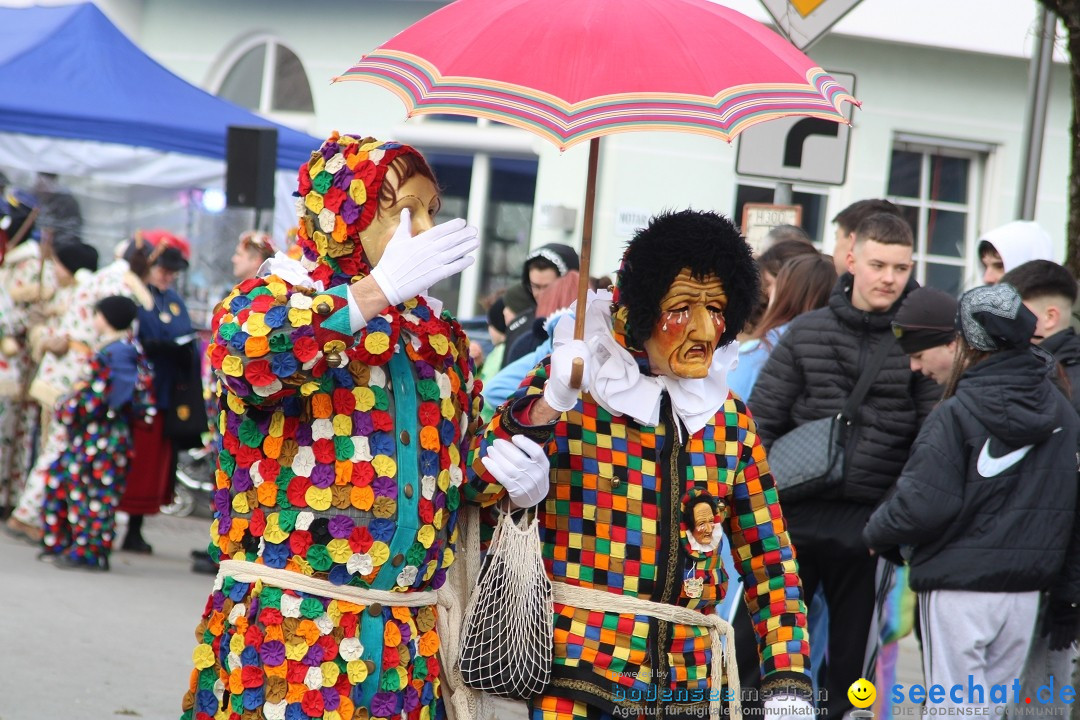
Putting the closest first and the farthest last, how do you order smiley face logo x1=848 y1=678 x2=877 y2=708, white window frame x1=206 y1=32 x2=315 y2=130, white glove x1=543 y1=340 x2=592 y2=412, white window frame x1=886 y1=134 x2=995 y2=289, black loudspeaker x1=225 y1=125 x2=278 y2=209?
white glove x1=543 y1=340 x2=592 y2=412
smiley face logo x1=848 y1=678 x2=877 y2=708
black loudspeaker x1=225 y1=125 x2=278 y2=209
white window frame x1=886 y1=134 x2=995 y2=289
white window frame x1=206 y1=32 x2=315 y2=130

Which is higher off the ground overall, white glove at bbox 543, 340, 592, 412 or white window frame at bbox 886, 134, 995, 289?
white window frame at bbox 886, 134, 995, 289

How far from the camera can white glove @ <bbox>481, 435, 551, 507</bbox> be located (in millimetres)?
2861

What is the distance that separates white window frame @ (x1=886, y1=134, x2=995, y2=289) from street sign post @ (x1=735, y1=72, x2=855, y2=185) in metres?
7.55

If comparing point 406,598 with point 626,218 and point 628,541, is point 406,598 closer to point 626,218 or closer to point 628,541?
point 628,541

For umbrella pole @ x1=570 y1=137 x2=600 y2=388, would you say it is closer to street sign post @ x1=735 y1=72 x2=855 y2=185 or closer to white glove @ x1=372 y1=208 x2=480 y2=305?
white glove @ x1=372 y1=208 x2=480 y2=305

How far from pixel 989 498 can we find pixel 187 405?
5771 millimetres

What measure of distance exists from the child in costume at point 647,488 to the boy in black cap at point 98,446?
5741mm

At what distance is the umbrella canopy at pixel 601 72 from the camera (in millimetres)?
2867

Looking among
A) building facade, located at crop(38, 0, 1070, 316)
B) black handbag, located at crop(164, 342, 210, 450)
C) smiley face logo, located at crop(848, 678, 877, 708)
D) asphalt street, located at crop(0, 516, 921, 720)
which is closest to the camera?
smiley face logo, located at crop(848, 678, 877, 708)

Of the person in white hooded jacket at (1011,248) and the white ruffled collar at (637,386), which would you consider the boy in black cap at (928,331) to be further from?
the white ruffled collar at (637,386)

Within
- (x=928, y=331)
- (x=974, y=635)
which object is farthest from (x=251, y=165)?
(x=974, y=635)

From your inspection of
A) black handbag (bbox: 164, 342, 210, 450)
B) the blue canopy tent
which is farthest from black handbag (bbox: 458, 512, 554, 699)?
the blue canopy tent

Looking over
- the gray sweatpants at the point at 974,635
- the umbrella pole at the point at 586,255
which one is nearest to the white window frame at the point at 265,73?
the gray sweatpants at the point at 974,635

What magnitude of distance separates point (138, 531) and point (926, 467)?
648 centimetres
